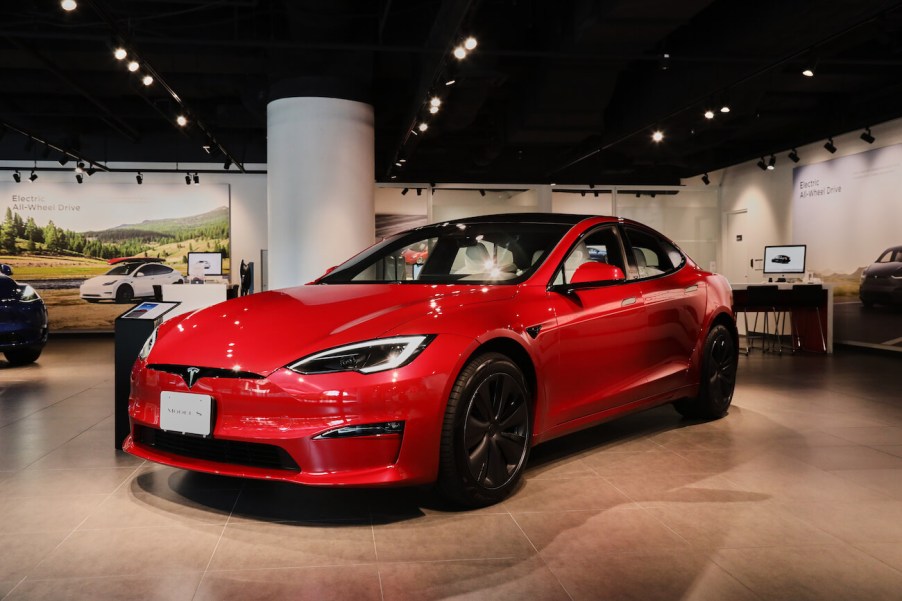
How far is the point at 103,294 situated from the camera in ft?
45.9

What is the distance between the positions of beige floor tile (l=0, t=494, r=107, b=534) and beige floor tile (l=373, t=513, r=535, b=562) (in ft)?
4.07

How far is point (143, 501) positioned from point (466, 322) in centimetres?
160

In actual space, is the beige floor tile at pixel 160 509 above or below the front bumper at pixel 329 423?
below

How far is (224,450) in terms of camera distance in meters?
2.76

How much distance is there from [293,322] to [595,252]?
178 cm

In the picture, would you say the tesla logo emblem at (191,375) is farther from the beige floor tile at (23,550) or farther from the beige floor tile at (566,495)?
the beige floor tile at (566,495)

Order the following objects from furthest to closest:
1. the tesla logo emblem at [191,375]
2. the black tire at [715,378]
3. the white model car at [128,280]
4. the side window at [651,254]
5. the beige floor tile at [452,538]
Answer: the white model car at [128,280], the black tire at [715,378], the side window at [651,254], the tesla logo emblem at [191,375], the beige floor tile at [452,538]

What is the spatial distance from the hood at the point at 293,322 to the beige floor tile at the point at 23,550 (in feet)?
2.42

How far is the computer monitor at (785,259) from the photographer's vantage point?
35.8 ft

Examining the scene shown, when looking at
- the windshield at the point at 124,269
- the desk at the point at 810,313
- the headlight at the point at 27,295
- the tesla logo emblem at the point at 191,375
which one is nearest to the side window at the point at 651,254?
the tesla logo emblem at the point at 191,375

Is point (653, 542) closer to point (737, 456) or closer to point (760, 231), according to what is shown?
point (737, 456)

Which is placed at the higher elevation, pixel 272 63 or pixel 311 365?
pixel 272 63

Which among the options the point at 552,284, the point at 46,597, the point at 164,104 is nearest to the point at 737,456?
the point at 552,284

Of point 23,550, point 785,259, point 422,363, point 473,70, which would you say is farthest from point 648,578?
point 785,259
